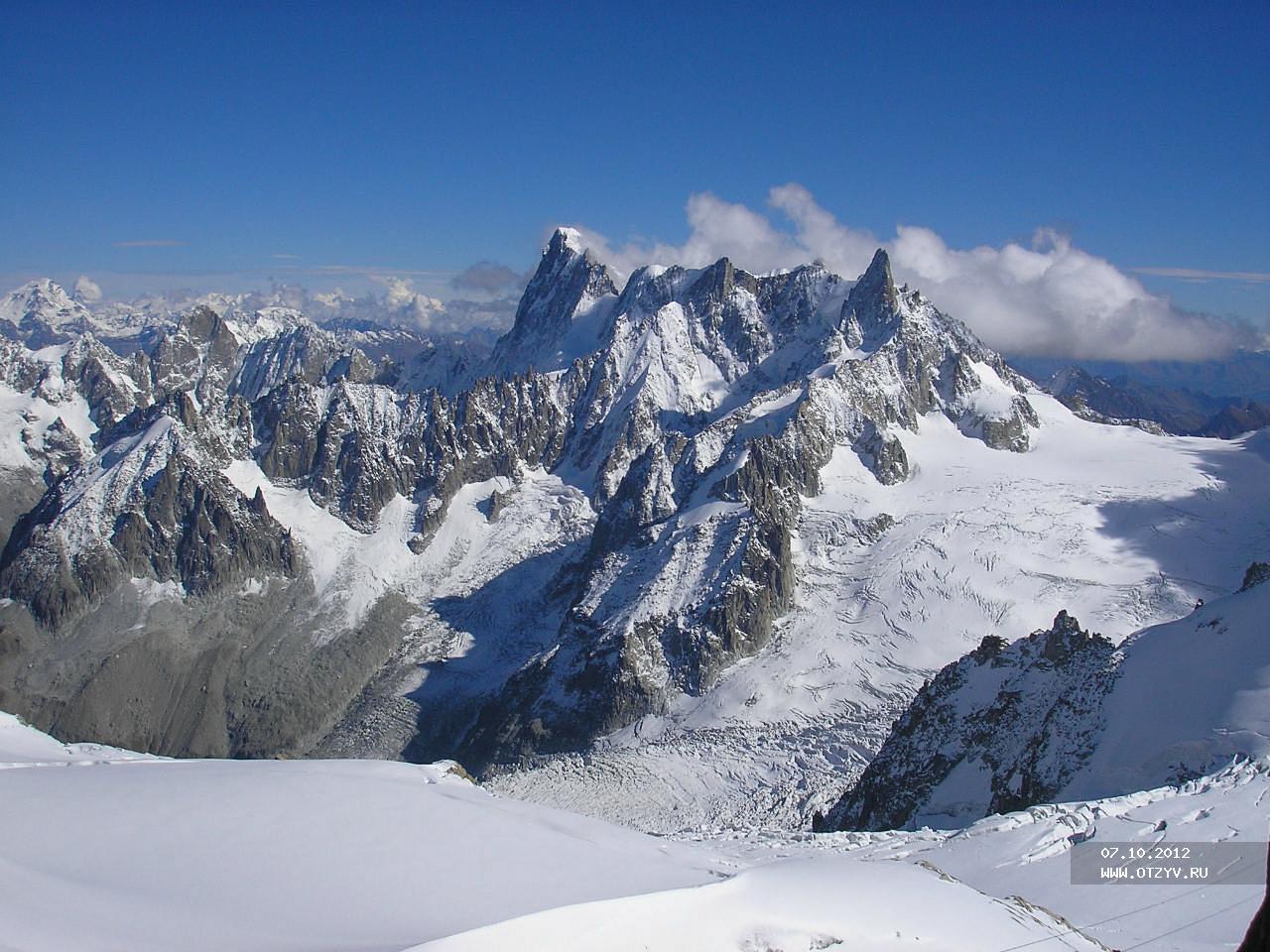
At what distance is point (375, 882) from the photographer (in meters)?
26.3

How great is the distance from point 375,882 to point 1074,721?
58.4m

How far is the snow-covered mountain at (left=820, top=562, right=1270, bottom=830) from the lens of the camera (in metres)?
55.5

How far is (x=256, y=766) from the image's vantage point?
3550cm

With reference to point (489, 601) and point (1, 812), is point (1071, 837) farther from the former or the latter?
point (489, 601)

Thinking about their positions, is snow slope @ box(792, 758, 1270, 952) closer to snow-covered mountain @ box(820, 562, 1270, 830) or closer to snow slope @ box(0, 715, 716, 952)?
snow-covered mountain @ box(820, 562, 1270, 830)

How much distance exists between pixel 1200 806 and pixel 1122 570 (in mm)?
108739

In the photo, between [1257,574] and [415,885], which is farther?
[1257,574]

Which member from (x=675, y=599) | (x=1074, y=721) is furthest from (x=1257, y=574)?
(x=675, y=599)

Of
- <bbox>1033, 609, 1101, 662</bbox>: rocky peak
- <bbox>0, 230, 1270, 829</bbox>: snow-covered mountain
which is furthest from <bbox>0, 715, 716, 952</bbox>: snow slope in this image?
<bbox>0, 230, 1270, 829</bbox>: snow-covered mountain

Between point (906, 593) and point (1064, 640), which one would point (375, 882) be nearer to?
point (1064, 640)

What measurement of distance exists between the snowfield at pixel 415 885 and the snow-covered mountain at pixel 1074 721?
21824 mm

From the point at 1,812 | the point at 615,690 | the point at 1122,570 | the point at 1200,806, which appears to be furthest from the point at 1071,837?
the point at 1122,570

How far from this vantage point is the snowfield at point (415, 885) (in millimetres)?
22828

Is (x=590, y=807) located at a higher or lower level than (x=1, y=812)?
lower
